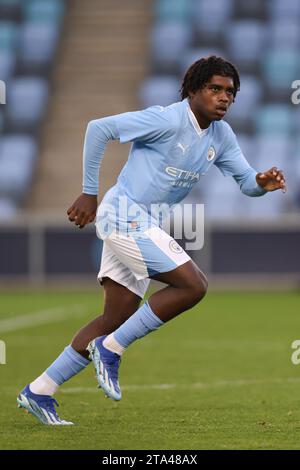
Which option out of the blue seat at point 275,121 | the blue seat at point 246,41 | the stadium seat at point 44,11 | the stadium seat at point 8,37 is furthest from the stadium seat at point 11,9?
the blue seat at point 275,121

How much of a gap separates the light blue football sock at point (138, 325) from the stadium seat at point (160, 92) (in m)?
15.9

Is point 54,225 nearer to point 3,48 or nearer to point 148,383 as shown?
point 3,48

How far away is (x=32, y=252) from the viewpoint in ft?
63.3

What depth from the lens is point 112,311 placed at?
680cm

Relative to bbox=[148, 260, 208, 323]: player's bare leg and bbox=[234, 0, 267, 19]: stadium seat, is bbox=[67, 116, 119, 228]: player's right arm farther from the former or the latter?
bbox=[234, 0, 267, 19]: stadium seat

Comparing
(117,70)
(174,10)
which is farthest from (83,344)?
(174,10)

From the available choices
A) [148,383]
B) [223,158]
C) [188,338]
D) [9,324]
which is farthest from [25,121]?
[223,158]

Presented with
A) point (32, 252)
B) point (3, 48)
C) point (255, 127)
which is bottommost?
point (32, 252)

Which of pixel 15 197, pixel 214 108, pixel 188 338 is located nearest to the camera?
pixel 214 108

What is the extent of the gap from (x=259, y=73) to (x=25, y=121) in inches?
188

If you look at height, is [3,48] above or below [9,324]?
above

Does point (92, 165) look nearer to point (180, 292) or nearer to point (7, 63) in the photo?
point (180, 292)

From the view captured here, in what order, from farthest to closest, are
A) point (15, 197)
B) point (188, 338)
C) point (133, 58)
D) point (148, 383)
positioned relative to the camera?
point (133, 58) → point (15, 197) → point (188, 338) → point (148, 383)

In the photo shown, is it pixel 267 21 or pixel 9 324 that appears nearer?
pixel 9 324
